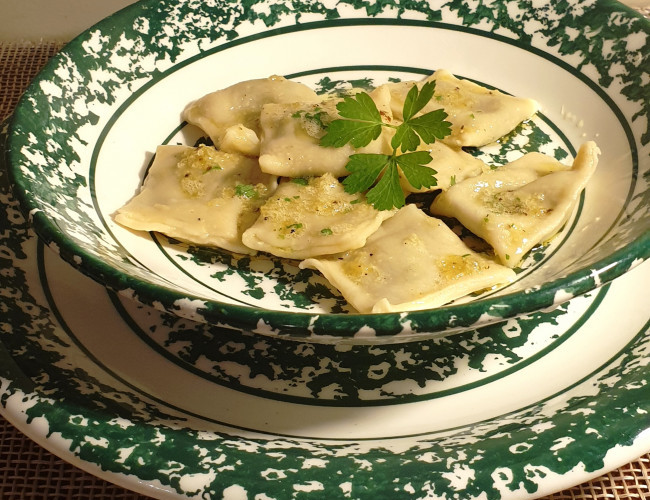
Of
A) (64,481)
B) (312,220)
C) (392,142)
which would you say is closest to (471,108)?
(392,142)

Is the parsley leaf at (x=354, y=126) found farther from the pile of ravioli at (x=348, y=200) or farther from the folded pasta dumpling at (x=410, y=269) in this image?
the folded pasta dumpling at (x=410, y=269)

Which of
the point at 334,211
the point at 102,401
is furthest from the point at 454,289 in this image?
the point at 102,401

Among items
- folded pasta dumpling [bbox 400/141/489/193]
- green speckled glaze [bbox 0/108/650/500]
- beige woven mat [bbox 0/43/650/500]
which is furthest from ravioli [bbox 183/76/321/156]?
beige woven mat [bbox 0/43/650/500]

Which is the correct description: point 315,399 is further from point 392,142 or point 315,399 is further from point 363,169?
point 392,142

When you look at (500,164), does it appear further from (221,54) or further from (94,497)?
(94,497)

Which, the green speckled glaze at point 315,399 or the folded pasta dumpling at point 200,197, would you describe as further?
the folded pasta dumpling at point 200,197

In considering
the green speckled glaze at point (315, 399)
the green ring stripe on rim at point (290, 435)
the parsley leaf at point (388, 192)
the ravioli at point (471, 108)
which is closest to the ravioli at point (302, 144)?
the parsley leaf at point (388, 192)
